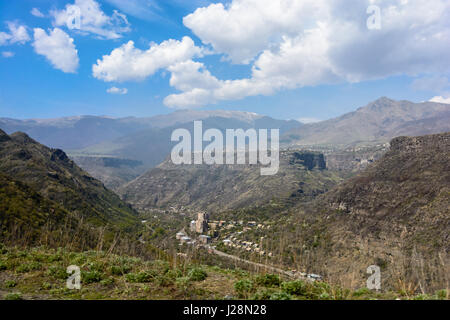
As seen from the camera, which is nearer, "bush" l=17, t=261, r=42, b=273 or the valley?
the valley

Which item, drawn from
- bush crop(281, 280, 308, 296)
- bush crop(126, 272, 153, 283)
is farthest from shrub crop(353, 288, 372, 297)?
bush crop(126, 272, 153, 283)

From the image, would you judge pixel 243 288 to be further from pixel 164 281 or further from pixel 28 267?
pixel 28 267

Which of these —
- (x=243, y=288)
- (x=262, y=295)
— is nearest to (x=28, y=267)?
(x=243, y=288)

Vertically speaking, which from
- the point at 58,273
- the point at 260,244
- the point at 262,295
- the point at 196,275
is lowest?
the point at 58,273

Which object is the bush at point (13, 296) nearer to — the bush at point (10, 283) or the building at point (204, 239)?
the bush at point (10, 283)

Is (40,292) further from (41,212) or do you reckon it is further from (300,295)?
(41,212)

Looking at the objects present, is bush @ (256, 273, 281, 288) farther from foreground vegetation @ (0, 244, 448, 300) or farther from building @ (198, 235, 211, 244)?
building @ (198, 235, 211, 244)
